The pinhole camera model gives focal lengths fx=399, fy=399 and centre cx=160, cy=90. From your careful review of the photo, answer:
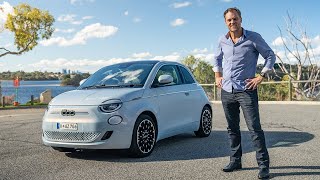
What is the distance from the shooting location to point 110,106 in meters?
5.84

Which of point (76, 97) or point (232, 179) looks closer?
point (232, 179)

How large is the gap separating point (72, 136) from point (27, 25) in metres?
27.4

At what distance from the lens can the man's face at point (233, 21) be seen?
15.5 feet

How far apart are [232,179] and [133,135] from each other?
1820 millimetres

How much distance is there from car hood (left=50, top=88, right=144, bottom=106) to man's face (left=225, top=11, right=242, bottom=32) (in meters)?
2.01

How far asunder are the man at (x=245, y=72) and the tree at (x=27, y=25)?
2854 cm

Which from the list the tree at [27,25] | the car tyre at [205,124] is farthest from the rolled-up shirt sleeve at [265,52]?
the tree at [27,25]

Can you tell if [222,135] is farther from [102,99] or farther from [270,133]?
[102,99]

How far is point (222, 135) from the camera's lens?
8.52 m

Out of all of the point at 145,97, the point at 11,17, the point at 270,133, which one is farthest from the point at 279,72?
the point at 145,97

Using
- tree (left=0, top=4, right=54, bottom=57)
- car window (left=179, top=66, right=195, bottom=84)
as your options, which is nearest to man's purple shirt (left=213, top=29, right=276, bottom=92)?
car window (left=179, top=66, right=195, bottom=84)

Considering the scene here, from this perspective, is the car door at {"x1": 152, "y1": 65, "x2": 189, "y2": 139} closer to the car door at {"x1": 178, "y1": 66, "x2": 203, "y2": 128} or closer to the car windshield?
the car door at {"x1": 178, "y1": 66, "x2": 203, "y2": 128}

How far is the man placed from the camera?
4719 mm

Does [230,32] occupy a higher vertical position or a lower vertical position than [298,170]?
higher
